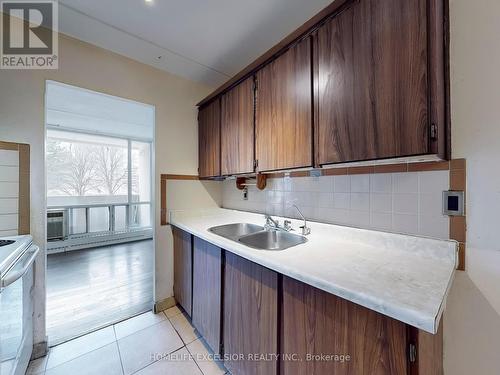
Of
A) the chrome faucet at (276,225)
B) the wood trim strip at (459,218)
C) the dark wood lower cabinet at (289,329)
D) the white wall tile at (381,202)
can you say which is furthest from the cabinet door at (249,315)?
the wood trim strip at (459,218)

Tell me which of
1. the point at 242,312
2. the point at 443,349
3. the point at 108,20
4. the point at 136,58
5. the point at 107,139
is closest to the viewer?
the point at 443,349

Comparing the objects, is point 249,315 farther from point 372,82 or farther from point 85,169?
point 85,169

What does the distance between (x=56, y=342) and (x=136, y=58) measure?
2.47 meters

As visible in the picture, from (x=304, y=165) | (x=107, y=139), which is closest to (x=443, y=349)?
(x=304, y=165)

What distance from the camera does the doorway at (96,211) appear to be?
2.19m

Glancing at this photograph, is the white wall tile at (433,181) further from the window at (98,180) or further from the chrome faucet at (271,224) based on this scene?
the window at (98,180)

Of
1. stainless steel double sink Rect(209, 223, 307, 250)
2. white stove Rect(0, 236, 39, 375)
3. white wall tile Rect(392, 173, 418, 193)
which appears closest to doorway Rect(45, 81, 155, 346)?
white stove Rect(0, 236, 39, 375)

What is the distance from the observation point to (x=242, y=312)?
122 centimetres

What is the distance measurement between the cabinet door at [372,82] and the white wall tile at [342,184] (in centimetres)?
34

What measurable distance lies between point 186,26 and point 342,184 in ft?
5.27

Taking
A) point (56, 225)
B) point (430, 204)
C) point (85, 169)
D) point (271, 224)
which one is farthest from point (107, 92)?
point (56, 225)

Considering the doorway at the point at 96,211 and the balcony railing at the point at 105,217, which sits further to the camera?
the balcony railing at the point at 105,217

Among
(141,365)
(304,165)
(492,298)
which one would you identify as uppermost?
(304,165)

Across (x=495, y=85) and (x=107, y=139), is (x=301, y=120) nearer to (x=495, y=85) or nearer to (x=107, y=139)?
(x=495, y=85)
